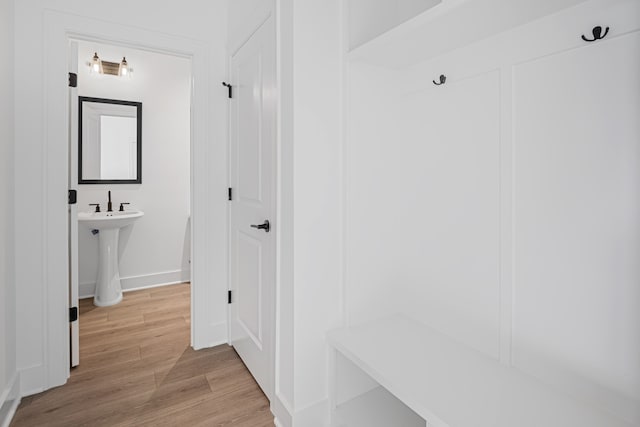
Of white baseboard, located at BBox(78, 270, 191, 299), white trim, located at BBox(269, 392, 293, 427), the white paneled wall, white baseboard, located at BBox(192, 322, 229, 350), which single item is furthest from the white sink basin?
the white paneled wall

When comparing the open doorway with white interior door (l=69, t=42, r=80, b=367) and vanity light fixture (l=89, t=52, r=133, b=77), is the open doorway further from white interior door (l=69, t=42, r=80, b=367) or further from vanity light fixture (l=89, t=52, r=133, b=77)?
white interior door (l=69, t=42, r=80, b=367)

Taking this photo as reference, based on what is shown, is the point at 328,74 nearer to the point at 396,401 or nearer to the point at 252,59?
the point at 252,59

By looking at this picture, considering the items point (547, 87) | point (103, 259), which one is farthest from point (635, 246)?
point (103, 259)

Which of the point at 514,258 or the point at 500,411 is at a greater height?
the point at 514,258

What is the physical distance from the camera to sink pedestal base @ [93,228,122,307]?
3193 millimetres

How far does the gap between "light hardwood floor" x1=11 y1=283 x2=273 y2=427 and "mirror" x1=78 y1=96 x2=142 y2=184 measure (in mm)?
1508

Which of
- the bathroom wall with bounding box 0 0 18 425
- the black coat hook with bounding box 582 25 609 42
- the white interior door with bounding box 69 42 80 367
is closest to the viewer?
the black coat hook with bounding box 582 25 609 42

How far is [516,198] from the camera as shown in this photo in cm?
124

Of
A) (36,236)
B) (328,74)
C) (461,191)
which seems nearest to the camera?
(461,191)

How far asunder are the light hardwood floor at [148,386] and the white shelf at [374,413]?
0.38 m

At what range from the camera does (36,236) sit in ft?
6.02

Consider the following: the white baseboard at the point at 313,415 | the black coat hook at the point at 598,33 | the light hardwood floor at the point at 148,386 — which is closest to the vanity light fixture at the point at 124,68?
the light hardwood floor at the point at 148,386

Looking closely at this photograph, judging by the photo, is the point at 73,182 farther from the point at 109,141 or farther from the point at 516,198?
the point at 516,198

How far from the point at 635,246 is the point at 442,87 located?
909 mm
